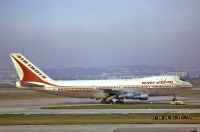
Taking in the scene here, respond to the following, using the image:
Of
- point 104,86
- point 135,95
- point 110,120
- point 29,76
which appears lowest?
point 110,120

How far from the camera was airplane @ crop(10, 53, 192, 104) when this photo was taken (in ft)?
210

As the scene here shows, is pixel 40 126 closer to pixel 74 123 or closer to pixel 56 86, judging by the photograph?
pixel 74 123

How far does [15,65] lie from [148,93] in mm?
20192

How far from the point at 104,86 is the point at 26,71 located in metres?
11.7

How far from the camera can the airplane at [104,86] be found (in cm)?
6391

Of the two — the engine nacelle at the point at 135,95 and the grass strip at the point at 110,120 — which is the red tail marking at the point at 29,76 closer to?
the engine nacelle at the point at 135,95

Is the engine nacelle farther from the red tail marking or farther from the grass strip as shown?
the grass strip

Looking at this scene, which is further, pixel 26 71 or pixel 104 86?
pixel 26 71

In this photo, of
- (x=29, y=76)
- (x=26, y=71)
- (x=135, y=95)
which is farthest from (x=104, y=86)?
(x=26, y=71)

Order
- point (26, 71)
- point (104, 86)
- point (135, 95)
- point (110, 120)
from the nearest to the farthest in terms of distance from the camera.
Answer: point (110, 120) → point (135, 95) → point (104, 86) → point (26, 71)

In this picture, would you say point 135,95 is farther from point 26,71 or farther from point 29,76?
point 26,71

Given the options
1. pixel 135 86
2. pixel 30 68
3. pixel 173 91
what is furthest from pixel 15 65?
pixel 173 91

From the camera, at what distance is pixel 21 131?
25.4 metres

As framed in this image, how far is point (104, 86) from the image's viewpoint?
65.1 meters
